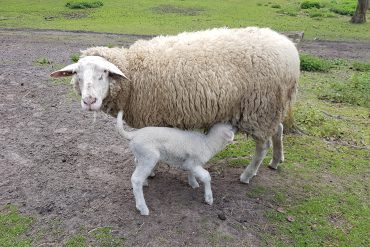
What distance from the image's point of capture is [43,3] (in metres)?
23.1

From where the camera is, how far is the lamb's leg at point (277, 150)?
5758 mm

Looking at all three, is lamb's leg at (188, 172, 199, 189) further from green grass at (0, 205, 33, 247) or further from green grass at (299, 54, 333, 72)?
green grass at (299, 54, 333, 72)

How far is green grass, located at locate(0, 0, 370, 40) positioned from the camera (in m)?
16.9

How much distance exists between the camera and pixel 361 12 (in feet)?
61.5

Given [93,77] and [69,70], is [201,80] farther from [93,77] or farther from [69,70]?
[69,70]

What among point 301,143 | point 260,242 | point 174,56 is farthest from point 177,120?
point 301,143

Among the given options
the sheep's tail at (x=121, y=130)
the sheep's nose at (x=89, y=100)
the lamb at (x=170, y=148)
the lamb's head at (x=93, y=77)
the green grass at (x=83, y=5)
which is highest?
the lamb's head at (x=93, y=77)

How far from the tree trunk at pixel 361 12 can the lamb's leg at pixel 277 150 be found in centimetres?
1527

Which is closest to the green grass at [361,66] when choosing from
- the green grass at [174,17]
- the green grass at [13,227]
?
the green grass at [174,17]

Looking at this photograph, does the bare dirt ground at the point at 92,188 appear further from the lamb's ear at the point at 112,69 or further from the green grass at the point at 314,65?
the green grass at the point at 314,65

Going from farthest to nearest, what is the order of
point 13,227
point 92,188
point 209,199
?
1. point 92,188
2. point 209,199
3. point 13,227

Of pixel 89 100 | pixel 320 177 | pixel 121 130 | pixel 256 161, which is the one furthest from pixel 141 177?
pixel 320 177

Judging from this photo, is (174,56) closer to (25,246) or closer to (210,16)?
(25,246)

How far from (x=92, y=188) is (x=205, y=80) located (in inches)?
79.9
